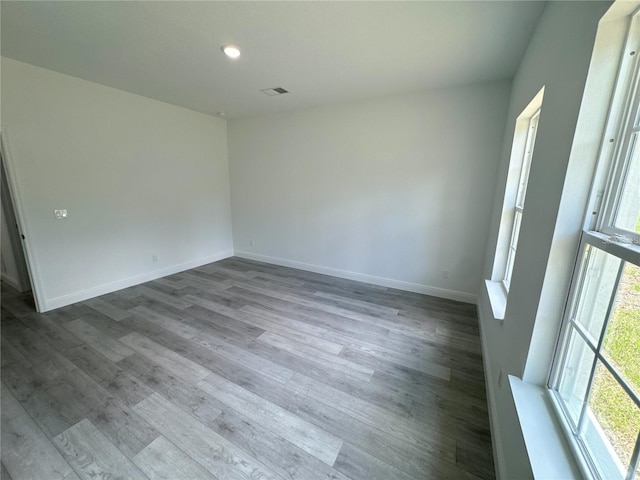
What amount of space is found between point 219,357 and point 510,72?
3998mm

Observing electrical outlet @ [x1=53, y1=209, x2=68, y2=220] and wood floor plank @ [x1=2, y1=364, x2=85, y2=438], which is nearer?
wood floor plank @ [x1=2, y1=364, x2=85, y2=438]

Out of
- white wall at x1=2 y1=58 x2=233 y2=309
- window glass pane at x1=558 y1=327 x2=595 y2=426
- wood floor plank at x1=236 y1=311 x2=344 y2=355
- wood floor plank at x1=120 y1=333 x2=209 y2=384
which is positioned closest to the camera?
window glass pane at x1=558 y1=327 x2=595 y2=426

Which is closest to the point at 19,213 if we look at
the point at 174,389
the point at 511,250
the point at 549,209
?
the point at 174,389

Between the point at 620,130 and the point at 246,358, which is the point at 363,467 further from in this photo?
the point at 620,130

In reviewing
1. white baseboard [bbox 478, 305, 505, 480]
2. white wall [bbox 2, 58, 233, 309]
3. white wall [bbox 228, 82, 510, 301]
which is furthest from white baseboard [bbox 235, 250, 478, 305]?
white wall [bbox 2, 58, 233, 309]

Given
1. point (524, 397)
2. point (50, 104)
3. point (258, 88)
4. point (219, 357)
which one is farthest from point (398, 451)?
point (50, 104)

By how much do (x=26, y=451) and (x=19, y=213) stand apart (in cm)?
254

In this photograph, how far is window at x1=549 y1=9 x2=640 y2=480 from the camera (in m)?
0.73

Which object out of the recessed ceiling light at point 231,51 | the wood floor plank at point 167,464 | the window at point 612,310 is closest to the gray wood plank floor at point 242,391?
the wood floor plank at point 167,464

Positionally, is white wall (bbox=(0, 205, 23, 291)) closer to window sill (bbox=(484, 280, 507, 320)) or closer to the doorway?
the doorway

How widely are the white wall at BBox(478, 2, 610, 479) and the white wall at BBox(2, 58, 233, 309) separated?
448cm

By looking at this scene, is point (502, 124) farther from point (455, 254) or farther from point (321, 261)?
point (321, 261)

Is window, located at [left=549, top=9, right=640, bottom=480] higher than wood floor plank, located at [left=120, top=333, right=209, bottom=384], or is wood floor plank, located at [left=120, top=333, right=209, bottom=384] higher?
window, located at [left=549, top=9, right=640, bottom=480]

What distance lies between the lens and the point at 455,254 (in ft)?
10.8
